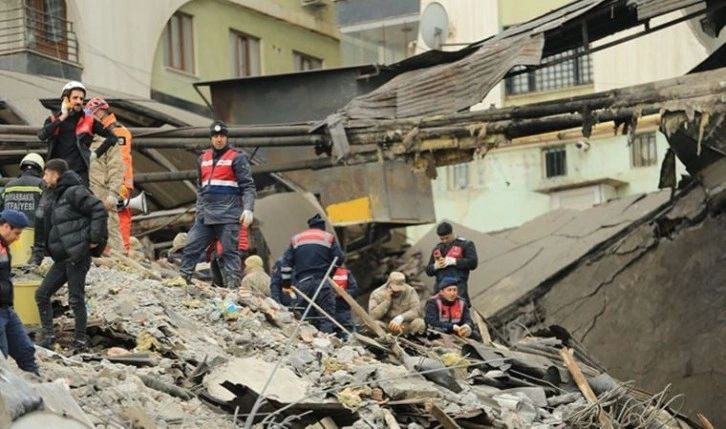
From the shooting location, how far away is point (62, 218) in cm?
1441

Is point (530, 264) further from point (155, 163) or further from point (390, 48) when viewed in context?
point (390, 48)

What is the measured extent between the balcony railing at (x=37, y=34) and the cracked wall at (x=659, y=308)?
39.9 feet

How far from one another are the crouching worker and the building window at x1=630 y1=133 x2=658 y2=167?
74.4 feet

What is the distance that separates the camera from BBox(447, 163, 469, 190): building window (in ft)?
142

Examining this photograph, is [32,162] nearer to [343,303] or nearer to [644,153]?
[343,303]

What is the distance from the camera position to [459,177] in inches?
1703

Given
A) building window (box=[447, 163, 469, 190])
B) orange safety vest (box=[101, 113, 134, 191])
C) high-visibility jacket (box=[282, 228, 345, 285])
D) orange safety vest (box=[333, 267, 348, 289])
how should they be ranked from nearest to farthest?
orange safety vest (box=[101, 113, 134, 191]), high-visibility jacket (box=[282, 228, 345, 285]), orange safety vest (box=[333, 267, 348, 289]), building window (box=[447, 163, 469, 190])

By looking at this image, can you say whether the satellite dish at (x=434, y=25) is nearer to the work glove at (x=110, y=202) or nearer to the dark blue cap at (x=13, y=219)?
the work glove at (x=110, y=202)

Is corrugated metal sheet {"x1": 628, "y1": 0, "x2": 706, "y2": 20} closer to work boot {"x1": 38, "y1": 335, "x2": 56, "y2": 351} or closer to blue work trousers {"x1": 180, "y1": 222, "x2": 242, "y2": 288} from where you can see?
blue work trousers {"x1": 180, "y1": 222, "x2": 242, "y2": 288}

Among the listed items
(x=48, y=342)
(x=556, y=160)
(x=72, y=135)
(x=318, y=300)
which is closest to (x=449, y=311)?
(x=318, y=300)

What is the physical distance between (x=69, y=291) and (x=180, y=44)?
2508 cm

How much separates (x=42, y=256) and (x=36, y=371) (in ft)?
11.3

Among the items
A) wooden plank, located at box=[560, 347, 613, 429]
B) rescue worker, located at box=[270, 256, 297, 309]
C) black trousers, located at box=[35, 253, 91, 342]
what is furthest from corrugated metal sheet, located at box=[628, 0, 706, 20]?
black trousers, located at box=[35, 253, 91, 342]

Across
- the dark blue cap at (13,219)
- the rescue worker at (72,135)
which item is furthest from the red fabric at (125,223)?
the dark blue cap at (13,219)
